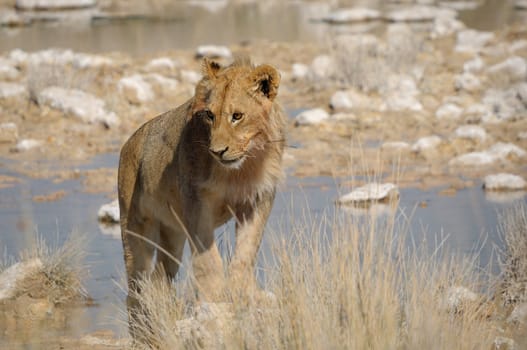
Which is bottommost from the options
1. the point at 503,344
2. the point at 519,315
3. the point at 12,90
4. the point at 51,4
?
the point at 51,4

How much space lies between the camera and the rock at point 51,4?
3688 centimetres

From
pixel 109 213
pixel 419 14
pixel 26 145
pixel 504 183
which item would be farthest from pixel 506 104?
pixel 419 14

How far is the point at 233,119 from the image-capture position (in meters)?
6.34

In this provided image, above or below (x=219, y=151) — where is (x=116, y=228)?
below

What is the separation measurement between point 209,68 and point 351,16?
90.2ft

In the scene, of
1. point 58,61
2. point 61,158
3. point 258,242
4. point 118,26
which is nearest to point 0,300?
point 258,242

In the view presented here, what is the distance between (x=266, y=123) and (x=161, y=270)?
1.62 metres

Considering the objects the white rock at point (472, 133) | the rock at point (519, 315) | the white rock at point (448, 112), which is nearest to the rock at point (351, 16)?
the white rock at point (448, 112)

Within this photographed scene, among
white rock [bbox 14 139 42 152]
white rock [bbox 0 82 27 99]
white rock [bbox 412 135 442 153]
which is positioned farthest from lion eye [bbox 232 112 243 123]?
white rock [bbox 0 82 27 99]

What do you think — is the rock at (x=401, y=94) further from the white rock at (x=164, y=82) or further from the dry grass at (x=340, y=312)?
the dry grass at (x=340, y=312)

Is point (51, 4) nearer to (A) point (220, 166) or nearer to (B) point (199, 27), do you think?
(B) point (199, 27)

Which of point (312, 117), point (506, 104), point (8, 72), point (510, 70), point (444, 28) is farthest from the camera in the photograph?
point (444, 28)

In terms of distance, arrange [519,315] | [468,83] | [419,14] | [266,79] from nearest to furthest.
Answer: [266,79] → [519,315] → [468,83] → [419,14]

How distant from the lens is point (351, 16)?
33.6 meters
